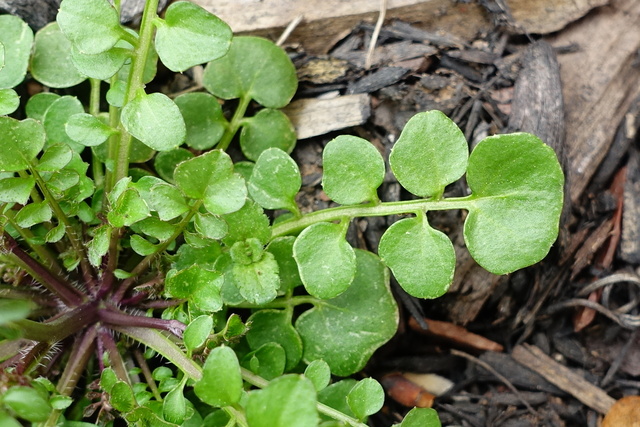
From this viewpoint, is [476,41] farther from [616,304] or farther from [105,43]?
[105,43]

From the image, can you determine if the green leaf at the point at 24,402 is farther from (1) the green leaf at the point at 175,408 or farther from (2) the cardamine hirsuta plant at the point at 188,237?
(1) the green leaf at the point at 175,408

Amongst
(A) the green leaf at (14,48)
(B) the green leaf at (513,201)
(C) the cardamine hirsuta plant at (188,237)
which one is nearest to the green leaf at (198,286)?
(C) the cardamine hirsuta plant at (188,237)

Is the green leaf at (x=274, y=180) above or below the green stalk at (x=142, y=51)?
below

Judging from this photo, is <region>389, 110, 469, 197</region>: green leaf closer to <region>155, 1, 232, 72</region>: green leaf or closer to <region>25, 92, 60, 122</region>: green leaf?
<region>155, 1, 232, 72</region>: green leaf

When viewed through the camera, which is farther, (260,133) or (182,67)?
(260,133)

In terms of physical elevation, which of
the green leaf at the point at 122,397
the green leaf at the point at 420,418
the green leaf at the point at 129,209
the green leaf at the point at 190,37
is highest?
the green leaf at the point at 190,37

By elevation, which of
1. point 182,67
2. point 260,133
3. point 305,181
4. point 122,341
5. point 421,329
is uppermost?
point 182,67

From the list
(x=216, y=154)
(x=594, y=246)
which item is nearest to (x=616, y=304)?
(x=594, y=246)
